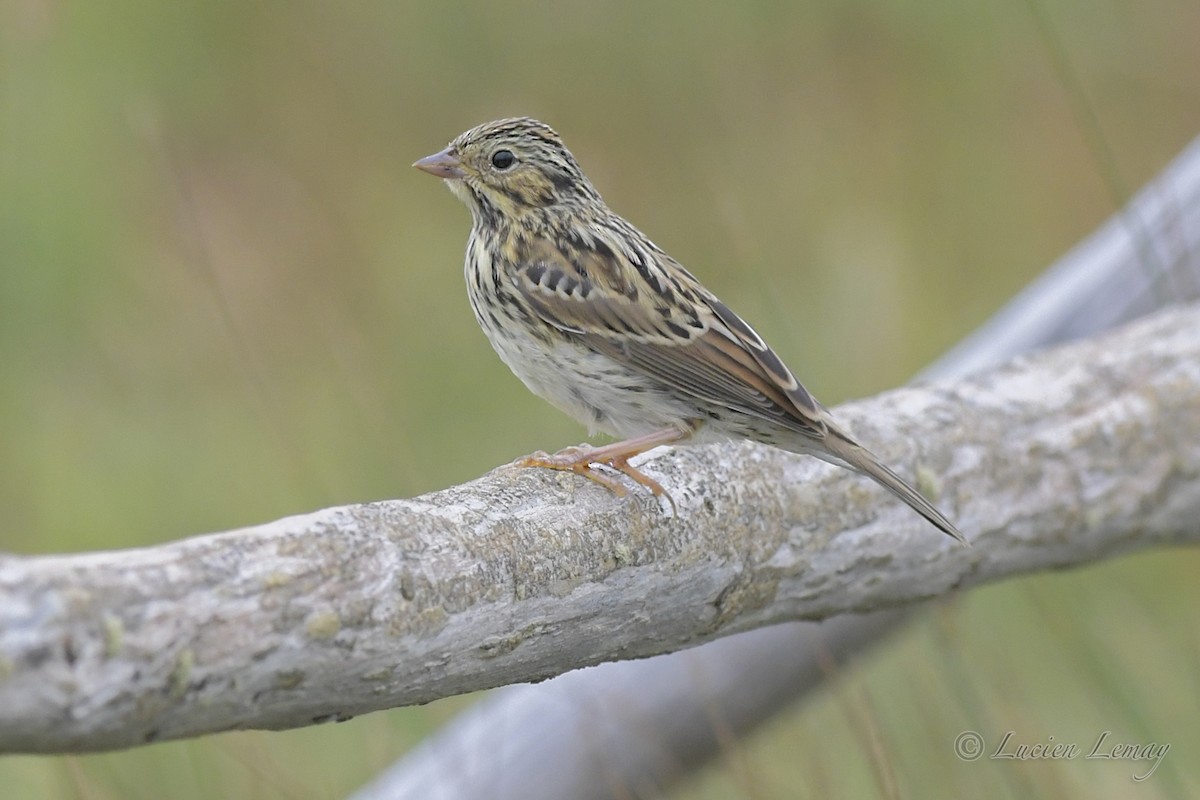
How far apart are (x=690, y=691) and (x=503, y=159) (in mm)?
1589

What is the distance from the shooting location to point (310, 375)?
302 inches

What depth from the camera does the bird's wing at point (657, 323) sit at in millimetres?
3471

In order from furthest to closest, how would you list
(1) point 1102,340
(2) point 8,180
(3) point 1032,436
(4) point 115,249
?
(4) point 115,249, (2) point 8,180, (1) point 1102,340, (3) point 1032,436

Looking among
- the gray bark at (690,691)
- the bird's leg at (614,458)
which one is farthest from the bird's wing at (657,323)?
the gray bark at (690,691)

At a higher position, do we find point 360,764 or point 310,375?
point 310,375

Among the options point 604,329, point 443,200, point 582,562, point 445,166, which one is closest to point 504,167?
point 445,166

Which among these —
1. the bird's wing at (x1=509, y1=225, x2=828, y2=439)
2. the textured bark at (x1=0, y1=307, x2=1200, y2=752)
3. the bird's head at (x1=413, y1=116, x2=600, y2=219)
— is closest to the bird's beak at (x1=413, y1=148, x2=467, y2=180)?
the bird's head at (x1=413, y1=116, x2=600, y2=219)

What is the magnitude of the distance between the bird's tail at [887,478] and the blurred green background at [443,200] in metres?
2.48

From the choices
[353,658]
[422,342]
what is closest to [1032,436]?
[353,658]

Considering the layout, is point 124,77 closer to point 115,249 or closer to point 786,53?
point 115,249

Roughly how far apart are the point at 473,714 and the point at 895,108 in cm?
562

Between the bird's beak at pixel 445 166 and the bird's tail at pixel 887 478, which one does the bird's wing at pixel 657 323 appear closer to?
the bird's tail at pixel 887 478

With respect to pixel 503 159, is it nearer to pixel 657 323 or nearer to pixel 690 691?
pixel 657 323

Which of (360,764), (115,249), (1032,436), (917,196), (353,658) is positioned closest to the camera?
(353,658)
